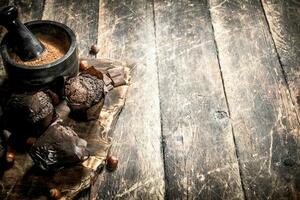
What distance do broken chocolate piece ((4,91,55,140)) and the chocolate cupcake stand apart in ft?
0.38

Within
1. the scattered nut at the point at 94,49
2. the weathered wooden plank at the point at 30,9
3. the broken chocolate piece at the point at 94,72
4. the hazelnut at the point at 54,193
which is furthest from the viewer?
the weathered wooden plank at the point at 30,9

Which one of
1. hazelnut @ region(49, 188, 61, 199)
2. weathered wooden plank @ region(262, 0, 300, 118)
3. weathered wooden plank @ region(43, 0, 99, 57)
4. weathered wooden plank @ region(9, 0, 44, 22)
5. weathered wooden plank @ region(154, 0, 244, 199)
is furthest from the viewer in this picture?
weathered wooden plank @ region(9, 0, 44, 22)

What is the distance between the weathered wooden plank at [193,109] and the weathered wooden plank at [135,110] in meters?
0.06

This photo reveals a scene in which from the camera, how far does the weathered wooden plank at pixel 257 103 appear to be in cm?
212

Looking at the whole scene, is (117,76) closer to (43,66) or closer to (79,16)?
(43,66)

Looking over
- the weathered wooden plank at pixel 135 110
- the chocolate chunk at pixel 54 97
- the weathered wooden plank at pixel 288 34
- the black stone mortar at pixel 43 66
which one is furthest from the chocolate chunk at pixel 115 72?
the weathered wooden plank at pixel 288 34

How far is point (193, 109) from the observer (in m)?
2.41

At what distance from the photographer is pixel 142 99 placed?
246 centimetres

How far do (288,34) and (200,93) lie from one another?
0.84m

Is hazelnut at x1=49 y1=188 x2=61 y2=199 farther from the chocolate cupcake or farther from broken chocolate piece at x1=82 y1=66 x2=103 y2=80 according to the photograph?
broken chocolate piece at x1=82 y1=66 x2=103 y2=80

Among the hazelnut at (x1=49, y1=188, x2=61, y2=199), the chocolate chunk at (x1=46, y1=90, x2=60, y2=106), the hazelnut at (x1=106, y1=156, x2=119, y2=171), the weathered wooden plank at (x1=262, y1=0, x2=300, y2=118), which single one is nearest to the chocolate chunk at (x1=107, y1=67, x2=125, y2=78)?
the chocolate chunk at (x1=46, y1=90, x2=60, y2=106)

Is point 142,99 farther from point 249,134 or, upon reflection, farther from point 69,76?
point 249,134

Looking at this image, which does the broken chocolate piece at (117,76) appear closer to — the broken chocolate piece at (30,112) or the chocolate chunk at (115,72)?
the chocolate chunk at (115,72)

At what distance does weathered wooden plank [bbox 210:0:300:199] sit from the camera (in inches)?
83.4
